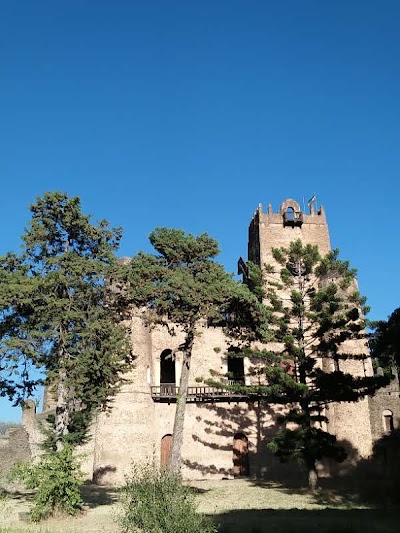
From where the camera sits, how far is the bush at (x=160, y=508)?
32.0 feet

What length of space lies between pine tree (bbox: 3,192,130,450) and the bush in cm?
529

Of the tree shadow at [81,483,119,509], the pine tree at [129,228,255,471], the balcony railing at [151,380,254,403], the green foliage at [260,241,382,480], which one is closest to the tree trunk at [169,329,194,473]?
the pine tree at [129,228,255,471]

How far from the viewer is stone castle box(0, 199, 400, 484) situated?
2462cm

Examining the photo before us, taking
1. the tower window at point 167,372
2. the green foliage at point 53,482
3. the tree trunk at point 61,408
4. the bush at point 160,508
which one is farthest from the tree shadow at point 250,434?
the bush at point 160,508

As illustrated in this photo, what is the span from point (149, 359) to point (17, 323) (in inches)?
440

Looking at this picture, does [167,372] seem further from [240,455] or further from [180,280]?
[180,280]

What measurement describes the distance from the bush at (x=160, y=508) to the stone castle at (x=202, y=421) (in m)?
13.2

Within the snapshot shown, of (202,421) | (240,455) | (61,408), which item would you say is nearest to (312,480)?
(240,455)

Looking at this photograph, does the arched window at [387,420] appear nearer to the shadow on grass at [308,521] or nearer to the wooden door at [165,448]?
the wooden door at [165,448]

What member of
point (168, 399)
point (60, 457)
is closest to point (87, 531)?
point (60, 457)

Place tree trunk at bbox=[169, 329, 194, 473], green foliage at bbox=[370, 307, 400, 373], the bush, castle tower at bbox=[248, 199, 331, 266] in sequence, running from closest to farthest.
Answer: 1. the bush
2. green foliage at bbox=[370, 307, 400, 373]
3. tree trunk at bbox=[169, 329, 194, 473]
4. castle tower at bbox=[248, 199, 331, 266]

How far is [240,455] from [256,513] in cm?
1234

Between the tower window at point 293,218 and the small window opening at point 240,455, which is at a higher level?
the tower window at point 293,218

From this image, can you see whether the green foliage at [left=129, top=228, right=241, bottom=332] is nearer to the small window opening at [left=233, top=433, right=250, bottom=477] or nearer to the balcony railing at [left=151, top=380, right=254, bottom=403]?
the balcony railing at [left=151, top=380, right=254, bottom=403]
